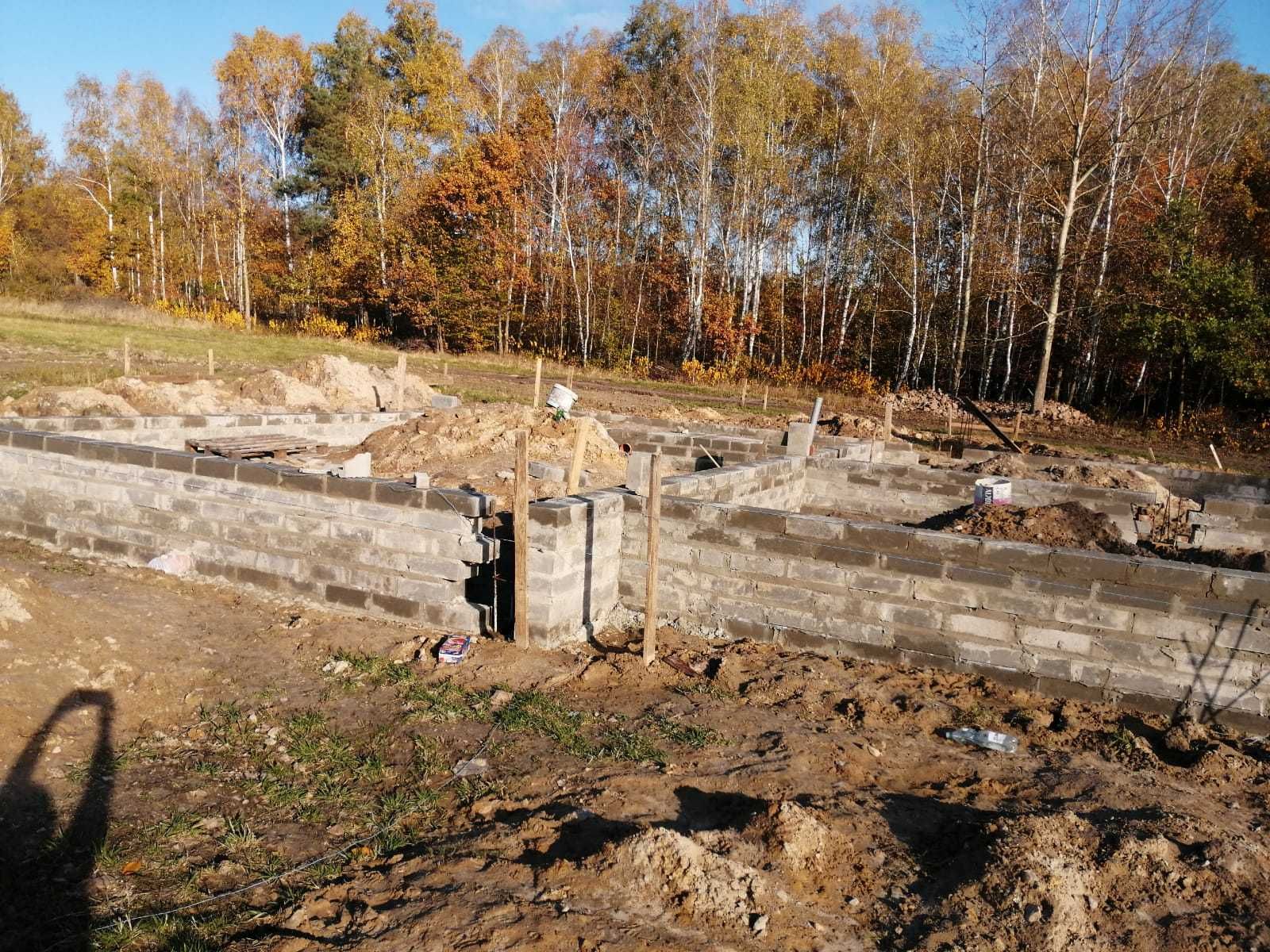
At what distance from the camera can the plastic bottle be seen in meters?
5.00

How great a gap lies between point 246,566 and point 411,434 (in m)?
5.07

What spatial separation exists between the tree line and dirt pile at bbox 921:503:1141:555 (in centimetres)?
1676

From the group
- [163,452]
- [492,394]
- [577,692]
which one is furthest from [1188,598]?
[492,394]

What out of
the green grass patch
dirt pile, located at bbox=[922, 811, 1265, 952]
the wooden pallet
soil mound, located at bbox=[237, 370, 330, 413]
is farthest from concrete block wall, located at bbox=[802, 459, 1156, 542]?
soil mound, located at bbox=[237, 370, 330, 413]

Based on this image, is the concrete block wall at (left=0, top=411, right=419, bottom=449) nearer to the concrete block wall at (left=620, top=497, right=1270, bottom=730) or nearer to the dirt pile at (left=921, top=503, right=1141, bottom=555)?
the concrete block wall at (left=620, top=497, right=1270, bottom=730)

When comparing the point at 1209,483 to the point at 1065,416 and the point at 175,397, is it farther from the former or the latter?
the point at 175,397

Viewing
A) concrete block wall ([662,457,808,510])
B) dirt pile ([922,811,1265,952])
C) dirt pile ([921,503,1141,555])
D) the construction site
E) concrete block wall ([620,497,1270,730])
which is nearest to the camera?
dirt pile ([922,811,1265,952])

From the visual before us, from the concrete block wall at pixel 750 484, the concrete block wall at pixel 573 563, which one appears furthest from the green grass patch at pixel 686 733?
the concrete block wall at pixel 750 484

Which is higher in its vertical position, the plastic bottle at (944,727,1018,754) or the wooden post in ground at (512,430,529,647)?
the wooden post in ground at (512,430,529,647)

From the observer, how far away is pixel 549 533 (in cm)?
614

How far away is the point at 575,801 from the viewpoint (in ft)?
13.8

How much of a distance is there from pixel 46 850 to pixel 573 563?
141 inches

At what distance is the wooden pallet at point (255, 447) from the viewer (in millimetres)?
11047

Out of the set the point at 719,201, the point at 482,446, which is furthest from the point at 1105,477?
the point at 719,201
